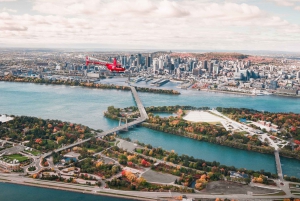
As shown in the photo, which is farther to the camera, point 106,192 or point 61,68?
point 61,68

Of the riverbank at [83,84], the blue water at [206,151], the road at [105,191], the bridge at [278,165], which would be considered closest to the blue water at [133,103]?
the blue water at [206,151]

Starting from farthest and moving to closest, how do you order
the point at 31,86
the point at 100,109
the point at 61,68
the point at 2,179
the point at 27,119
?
the point at 61,68 → the point at 31,86 → the point at 100,109 → the point at 27,119 → the point at 2,179

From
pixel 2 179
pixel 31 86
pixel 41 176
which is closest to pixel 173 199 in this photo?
pixel 41 176

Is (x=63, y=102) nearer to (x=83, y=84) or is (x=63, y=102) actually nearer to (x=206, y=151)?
(x=83, y=84)

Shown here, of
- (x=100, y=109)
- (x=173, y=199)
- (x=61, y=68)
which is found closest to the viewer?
(x=173, y=199)

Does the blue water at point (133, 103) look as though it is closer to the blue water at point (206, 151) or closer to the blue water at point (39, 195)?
the blue water at point (206, 151)

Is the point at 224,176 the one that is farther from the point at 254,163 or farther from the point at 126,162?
the point at 126,162
